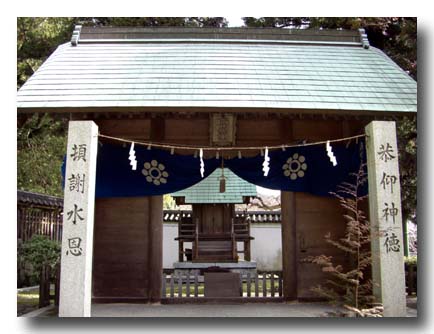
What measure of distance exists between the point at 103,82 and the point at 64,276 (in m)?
3.46

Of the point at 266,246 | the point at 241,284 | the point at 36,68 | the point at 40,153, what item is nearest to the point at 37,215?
the point at 40,153

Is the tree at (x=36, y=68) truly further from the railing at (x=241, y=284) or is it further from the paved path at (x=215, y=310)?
the paved path at (x=215, y=310)

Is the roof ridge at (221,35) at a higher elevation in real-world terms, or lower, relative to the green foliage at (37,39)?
lower

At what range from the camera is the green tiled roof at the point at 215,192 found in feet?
49.6

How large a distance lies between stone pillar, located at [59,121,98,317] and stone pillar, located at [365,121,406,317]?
408 centimetres

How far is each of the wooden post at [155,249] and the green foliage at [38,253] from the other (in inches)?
A: 169

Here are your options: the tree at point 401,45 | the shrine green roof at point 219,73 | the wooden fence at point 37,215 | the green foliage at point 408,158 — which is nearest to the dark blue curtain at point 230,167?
the shrine green roof at point 219,73

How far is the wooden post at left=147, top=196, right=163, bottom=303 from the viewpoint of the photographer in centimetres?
882

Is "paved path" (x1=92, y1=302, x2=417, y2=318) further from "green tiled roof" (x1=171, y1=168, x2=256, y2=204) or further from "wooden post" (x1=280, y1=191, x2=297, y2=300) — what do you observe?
"green tiled roof" (x1=171, y1=168, x2=256, y2=204)

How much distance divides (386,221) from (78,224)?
439cm

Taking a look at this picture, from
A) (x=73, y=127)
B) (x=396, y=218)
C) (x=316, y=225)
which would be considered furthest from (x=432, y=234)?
(x=73, y=127)

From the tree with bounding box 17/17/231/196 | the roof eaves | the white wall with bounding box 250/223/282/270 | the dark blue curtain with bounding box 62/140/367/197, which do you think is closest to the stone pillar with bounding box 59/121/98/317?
the dark blue curtain with bounding box 62/140/367/197

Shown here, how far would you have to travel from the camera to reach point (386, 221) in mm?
6727

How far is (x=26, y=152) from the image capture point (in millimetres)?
15508
